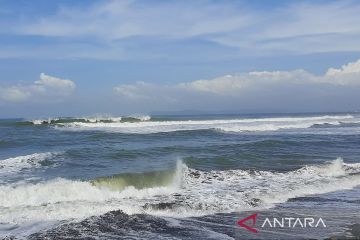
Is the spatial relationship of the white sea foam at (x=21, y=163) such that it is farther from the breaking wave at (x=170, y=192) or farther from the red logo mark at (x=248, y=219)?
the red logo mark at (x=248, y=219)

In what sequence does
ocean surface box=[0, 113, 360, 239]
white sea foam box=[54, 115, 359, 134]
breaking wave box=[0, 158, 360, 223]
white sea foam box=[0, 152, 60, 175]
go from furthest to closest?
white sea foam box=[54, 115, 359, 134] < white sea foam box=[0, 152, 60, 175] < breaking wave box=[0, 158, 360, 223] < ocean surface box=[0, 113, 360, 239]

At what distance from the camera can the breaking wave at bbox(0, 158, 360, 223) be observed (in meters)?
11.5

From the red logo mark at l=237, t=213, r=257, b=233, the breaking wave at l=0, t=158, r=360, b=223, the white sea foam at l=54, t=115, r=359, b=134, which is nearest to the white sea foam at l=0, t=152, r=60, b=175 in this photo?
the breaking wave at l=0, t=158, r=360, b=223

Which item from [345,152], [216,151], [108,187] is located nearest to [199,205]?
[108,187]

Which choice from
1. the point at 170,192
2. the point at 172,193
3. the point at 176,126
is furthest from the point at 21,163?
the point at 176,126

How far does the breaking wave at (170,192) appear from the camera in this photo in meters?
11.5

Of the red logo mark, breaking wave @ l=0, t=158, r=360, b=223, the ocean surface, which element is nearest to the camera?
the red logo mark

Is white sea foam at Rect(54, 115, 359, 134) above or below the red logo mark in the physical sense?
above

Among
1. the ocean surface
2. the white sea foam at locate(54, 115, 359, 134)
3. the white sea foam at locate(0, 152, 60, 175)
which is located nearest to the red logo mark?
the ocean surface

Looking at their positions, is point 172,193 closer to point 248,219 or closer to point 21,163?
point 248,219

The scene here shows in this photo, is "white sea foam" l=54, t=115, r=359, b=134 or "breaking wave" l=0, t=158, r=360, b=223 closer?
"breaking wave" l=0, t=158, r=360, b=223

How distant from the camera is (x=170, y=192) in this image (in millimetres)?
13867

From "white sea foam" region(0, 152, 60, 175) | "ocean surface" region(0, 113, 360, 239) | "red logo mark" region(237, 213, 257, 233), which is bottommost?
"red logo mark" region(237, 213, 257, 233)

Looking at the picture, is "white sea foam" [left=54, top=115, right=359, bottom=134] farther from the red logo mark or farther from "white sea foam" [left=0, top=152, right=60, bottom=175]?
the red logo mark
